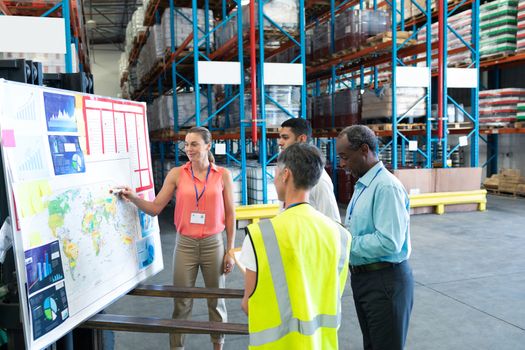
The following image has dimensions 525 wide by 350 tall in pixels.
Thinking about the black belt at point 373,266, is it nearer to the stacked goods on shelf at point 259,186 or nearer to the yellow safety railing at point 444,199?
the stacked goods on shelf at point 259,186

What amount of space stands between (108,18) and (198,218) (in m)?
28.2

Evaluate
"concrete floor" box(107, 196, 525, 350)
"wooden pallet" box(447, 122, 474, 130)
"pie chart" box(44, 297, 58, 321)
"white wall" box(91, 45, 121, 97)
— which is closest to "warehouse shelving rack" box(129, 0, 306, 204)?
"concrete floor" box(107, 196, 525, 350)

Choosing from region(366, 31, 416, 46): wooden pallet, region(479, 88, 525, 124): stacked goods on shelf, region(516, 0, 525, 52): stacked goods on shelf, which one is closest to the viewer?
region(366, 31, 416, 46): wooden pallet

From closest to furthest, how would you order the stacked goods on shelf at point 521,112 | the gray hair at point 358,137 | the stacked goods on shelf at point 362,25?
the gray hair at point 358,137 < the stacked goods on shelf at point 362,25 < the stacked goods on shelf at point 521,112

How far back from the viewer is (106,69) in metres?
33.8

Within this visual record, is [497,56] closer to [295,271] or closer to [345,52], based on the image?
[345,52]

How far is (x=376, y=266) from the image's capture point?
2818mm

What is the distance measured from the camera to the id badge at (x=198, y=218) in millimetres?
3896

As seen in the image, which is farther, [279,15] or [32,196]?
[279,15]

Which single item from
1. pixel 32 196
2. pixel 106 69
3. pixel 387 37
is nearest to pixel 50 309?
pixel 32 196

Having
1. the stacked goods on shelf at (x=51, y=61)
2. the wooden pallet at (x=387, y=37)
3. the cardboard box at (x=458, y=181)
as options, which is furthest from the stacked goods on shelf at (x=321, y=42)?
the stacked goods on shelf at (x=51, y=61)

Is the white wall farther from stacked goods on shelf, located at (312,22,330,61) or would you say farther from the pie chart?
the pie chart

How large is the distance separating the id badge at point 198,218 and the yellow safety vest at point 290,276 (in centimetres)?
190

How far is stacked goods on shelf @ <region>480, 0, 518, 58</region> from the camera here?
40.6ft
